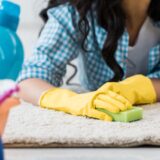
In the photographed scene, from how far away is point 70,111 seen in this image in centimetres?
65

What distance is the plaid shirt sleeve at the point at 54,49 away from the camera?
2.69 feet

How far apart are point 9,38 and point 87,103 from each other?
0.79ft

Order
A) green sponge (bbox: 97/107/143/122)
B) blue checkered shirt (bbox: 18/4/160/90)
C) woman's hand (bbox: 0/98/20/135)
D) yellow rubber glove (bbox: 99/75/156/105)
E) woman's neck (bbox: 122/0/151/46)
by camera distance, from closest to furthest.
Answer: woman's hand (bbox: 0/98/20/135) < green sponge (bbox: 97/107/143/122) < yellow rubber glove (bbox: 99/75/156/105) < blue checkered shirt (bbox: 18/4/160/90) < woman's neck (bbox: 122/0/151/46)

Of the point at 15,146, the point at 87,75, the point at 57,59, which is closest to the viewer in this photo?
the point at 15,146

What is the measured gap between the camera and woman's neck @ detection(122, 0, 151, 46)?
0.95 meters

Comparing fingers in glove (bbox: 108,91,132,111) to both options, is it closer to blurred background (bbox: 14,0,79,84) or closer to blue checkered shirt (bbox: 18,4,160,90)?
blue checkered shirt (bbox: 18,4,160,90)

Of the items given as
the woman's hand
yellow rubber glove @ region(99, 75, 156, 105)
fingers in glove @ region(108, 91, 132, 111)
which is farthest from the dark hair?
the woman's hand

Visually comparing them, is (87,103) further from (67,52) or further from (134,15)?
(134,15)

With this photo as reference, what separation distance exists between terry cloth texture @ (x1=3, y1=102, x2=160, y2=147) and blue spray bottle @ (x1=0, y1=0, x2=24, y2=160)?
103 mm

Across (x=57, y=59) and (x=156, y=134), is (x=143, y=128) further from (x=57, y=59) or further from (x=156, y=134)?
(x=57, y=59)

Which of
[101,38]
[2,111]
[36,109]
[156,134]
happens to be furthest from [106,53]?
[2,111]

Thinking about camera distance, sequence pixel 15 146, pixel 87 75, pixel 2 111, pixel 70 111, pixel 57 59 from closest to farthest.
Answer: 1. pixel 2 111
2. pixel 15 146
3. pixel 70 111
4. pixel 57 59
5. pixel 87 75

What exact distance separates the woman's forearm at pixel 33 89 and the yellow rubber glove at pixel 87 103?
28 millimetres

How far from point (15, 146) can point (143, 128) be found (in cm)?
17
